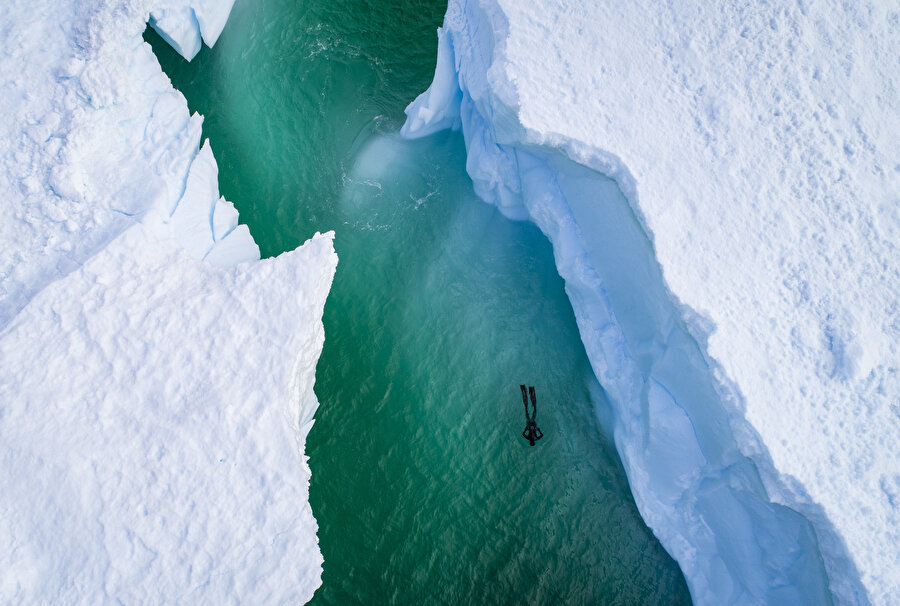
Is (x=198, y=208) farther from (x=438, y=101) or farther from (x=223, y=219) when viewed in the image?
(x=438, y=101)

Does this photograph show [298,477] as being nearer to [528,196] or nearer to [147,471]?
[147,471]

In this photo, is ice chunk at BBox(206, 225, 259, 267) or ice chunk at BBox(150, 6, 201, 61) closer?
ice chunk at BBox(206, 225, 259, 267)

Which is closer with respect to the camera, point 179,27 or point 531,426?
point 531,426

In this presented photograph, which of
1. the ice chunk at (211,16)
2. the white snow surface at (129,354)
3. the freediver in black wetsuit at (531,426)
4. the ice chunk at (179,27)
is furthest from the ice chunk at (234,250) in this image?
the freediver in black wetsuit at (531,426)

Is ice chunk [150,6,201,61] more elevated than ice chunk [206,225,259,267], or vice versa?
ice chunk [150,6,201,61]

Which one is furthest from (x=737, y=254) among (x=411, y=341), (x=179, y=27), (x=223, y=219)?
(x=179, y=27)

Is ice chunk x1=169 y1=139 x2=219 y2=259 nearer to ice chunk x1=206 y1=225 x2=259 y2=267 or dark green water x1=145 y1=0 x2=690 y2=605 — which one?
ice chunk x1=206 y1=225 x2=259 y2=267

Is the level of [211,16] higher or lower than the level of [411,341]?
higher

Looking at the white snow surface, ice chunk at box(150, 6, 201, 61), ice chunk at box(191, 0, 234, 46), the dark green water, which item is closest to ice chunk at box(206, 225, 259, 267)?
the white snow surface

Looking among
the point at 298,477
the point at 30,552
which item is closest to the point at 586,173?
the point at 298,477
